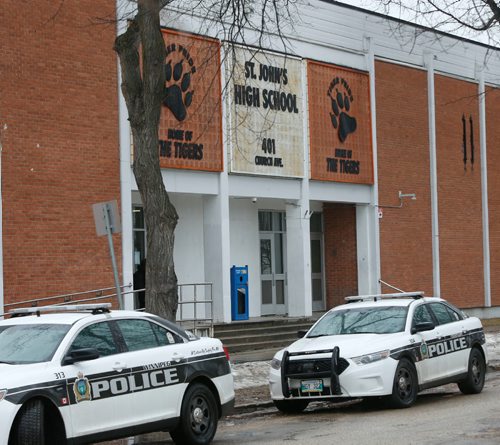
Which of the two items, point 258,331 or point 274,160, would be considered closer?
point 258,331

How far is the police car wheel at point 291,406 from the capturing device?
15.2 meters

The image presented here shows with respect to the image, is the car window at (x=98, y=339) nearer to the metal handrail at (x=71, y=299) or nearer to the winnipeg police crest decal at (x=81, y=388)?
the winnipeg police crest decal at (x=81, y=388)

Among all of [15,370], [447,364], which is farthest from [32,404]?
[447,364]

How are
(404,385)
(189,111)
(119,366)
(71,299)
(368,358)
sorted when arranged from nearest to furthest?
(119,366) → (368,358) → (404,385) → (71,299) → (189,111)

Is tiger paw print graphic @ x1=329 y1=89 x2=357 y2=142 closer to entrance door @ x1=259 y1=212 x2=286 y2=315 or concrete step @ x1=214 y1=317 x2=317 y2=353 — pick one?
entrance door @ x1=259 y1=212 x2=286 y2=315

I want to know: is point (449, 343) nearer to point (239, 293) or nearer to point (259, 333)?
point (259, 333)

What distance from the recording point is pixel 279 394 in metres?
14.9

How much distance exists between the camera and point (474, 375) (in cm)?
1672

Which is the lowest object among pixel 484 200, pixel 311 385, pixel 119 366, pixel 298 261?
pixel 311 385

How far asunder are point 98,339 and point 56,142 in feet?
34.9

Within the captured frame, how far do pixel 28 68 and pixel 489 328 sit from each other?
654 inches

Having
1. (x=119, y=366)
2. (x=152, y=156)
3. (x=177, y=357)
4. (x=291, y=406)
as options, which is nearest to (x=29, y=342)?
(x=119, y=366)

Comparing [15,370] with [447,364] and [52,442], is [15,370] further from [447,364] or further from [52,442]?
[447,364]

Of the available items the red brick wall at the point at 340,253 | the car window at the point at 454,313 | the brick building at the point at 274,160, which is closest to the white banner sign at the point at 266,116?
the brick building at the point at 274,160
